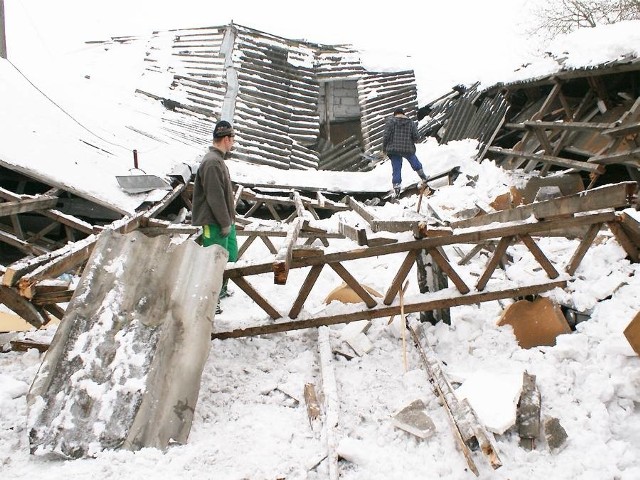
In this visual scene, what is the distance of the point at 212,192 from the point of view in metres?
4.66

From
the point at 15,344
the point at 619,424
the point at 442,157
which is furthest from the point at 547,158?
the point at 15,344

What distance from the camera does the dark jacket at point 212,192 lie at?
4.62 m

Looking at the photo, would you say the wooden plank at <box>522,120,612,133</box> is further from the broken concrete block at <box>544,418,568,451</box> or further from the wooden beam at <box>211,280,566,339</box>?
the broken concrete block at <box>544,418,568,451</box>

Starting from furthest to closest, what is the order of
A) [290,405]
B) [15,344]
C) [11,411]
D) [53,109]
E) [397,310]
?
[53,109], [397,310], [15,344], [290,405], [11,411]

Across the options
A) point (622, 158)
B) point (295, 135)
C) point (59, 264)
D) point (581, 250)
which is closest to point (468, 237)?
point (581, 250)

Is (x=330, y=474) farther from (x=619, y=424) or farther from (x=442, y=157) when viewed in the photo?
(x=442, y=157)

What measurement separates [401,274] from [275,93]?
11.4 meters

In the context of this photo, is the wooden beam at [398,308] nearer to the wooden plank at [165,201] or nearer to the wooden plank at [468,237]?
the wooden plank at [468,237]

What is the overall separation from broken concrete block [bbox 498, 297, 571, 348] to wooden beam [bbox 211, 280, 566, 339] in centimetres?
14

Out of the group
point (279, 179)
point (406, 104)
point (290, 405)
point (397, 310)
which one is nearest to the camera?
point (290, 405)

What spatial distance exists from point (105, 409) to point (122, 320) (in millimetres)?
594

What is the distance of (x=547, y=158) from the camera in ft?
26.3

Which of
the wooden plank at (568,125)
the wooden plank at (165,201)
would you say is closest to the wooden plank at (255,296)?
the wooden plank at (165,201)

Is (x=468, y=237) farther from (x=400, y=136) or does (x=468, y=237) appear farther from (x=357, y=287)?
(x=400, y=136)
